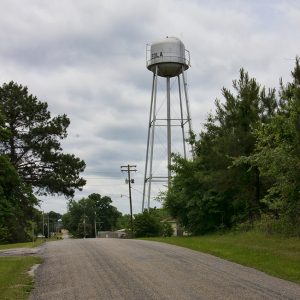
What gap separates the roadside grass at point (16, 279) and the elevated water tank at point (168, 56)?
3270cm

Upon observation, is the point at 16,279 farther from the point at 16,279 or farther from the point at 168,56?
the point at 168,56

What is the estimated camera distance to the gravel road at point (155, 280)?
11.1 metres

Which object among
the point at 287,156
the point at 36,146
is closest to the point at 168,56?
the point at 36,146

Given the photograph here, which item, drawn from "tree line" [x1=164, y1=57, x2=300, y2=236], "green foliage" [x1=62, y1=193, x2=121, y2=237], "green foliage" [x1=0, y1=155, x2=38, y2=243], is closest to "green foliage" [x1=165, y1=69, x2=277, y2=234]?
"tree line" [x1=164, y1=57, x2=300, y2=236]

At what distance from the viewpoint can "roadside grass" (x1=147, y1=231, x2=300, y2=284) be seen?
580 inches

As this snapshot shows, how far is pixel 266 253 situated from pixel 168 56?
110 ft

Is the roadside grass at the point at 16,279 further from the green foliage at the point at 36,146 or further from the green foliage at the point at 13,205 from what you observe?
the green foliage at the point at 36,146

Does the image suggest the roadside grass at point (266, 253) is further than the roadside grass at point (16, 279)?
Yes

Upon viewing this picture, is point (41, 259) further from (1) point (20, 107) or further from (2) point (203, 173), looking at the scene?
(1) point (20, 107)

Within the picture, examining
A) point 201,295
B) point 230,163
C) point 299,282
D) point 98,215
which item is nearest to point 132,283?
point 201,295

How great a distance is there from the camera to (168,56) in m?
50.1

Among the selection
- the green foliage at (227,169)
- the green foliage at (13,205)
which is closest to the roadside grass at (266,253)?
the green foliage at (227,169)

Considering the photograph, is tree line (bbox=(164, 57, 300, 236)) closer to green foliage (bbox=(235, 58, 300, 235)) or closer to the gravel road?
green foliage (bbox=(235, 58, 300, 235))

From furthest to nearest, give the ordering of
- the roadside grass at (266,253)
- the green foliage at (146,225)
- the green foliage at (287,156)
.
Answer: the green foliage at (146,225) → the green foliage at (287,156) → the roadside grass at (266,253)
